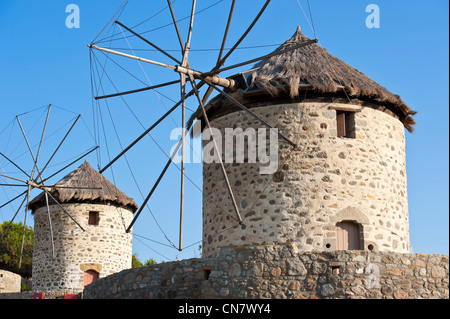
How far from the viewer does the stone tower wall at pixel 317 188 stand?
1226cm

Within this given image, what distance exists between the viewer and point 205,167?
14.2m

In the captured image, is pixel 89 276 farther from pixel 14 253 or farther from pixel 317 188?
pixel 14 253

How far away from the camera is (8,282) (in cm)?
2352

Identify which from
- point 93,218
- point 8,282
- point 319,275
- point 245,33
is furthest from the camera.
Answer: point 8,282

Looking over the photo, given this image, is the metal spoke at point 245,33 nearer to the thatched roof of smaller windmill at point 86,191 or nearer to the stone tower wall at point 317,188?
the stone tower wall at point 317,188

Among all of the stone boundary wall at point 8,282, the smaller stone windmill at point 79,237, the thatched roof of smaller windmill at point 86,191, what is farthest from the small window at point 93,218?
the stone boundary wall at point 8,282

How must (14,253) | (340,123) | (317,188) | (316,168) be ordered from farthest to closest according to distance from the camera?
(14,253), (340,123), (316,168), (317,188)

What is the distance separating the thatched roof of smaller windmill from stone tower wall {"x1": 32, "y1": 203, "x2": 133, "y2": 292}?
28 centimetres

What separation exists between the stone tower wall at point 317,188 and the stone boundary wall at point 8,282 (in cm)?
1241

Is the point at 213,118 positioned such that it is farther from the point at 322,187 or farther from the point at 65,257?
the point at 65,257

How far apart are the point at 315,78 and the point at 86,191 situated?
39.3ft

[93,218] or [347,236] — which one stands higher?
[93,218]

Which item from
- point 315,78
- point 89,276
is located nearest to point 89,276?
point 89,276
